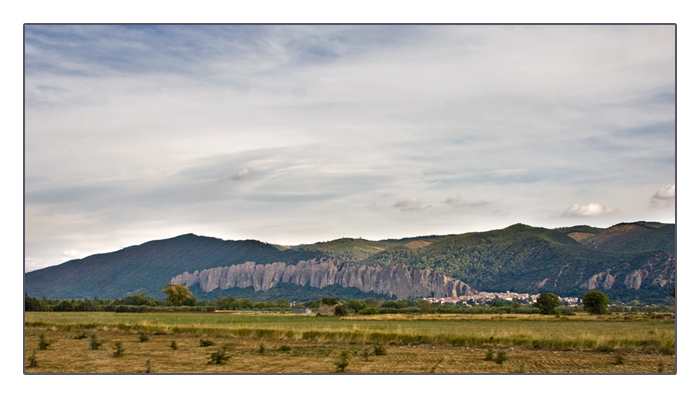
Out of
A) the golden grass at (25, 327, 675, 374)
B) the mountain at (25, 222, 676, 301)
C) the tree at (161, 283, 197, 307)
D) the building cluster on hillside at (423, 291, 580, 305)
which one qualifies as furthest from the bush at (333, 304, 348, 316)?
the tree at (161, 283, 197, 307)

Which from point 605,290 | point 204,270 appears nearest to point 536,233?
point 605,290

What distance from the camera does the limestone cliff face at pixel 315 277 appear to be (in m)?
138

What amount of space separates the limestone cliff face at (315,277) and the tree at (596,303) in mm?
59867

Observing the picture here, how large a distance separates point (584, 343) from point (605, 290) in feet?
227

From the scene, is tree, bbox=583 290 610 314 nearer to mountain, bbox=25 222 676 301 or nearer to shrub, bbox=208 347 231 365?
mountain, bbox=25 222 676 301

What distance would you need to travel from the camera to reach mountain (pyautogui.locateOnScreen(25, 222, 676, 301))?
101062 mm

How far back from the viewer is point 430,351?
25500 mm

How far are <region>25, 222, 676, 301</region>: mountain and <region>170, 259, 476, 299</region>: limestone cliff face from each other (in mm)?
247

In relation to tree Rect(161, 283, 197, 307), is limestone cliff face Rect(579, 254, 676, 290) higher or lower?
higher

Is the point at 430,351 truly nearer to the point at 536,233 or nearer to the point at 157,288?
the point at 536,233

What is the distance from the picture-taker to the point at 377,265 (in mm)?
145375

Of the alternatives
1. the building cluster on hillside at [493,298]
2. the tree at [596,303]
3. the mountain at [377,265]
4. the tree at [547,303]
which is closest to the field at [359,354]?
the tree at [596,303]

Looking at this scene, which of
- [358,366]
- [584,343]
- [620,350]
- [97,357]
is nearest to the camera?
[358,366]

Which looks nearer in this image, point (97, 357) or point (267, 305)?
point (97, 357)
